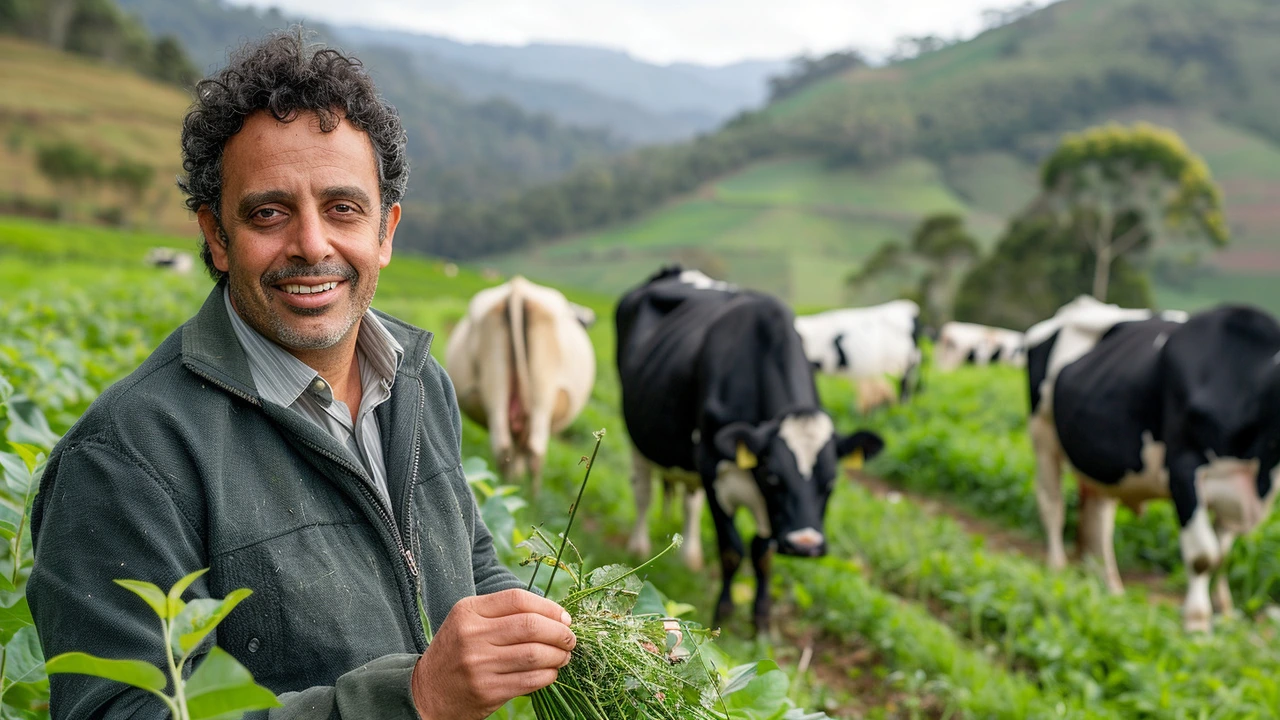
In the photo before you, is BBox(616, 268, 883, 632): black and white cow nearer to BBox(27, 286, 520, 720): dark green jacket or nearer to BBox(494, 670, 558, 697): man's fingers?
BBox(27, 286, 520, 720): dark green jacket

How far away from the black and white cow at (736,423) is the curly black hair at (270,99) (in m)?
3.79

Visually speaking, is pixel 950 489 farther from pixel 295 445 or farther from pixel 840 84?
pixel 840 84

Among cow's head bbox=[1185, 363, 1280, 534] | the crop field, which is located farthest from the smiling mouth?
cow's head bbox=[1185, 363, 1280, 534]

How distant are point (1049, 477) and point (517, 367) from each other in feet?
14.4

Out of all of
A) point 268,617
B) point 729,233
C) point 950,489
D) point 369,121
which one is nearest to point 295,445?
point 268,617

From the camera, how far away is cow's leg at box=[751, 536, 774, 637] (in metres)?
5.73

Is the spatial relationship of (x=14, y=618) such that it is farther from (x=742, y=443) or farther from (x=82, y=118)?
(x=82, y=118)

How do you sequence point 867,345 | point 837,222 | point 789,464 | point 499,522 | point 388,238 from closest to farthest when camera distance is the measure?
1. point 388,238
2. point 499,522
3. point 789,464
4. point 867,345
5. point 837,222

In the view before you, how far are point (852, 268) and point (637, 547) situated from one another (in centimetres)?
5971

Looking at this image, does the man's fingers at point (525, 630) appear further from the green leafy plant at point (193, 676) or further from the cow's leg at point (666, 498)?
the cow's leg at point (666, 498)

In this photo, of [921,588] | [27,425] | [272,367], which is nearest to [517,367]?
[921,588]

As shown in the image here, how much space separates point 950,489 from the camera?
10102mm

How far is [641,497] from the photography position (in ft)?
24.4

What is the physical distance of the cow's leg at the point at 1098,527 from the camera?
24.3 ft
